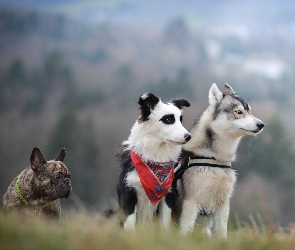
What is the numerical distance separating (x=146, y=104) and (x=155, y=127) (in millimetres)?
339

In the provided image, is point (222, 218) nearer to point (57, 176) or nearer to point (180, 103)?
point (180, 103)

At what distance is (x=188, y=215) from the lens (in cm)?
777

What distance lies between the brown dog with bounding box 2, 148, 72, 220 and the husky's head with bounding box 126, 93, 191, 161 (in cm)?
120

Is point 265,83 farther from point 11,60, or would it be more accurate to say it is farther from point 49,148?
point 49,148

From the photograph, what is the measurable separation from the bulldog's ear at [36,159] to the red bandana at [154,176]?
128cm

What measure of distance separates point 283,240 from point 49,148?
59.6 m

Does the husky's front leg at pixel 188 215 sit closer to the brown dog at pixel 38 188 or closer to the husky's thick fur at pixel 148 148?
the husky's thick fur at pixel 148 148

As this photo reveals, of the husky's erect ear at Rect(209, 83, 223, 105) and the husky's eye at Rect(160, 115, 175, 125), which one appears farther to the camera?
the husky's erect ear at Rect(209, 83, 223, 105)

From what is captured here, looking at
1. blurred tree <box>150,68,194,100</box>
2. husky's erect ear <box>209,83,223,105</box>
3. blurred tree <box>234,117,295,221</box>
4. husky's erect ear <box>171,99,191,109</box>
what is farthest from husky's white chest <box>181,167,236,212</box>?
blurred tree <box>150,68,194,100</box>

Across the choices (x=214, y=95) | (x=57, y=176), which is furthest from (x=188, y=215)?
(x=57, y=176)

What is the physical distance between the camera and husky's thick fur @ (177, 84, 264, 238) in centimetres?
784

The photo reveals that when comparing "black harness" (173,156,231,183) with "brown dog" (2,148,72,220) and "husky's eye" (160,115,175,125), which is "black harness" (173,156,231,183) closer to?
"husky's eye" (160,115,175,125)

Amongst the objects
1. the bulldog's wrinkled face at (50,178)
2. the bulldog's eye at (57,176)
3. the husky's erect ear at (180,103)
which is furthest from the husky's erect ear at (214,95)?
the bulldog's eye at (57,176)

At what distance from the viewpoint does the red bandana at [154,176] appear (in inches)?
292
